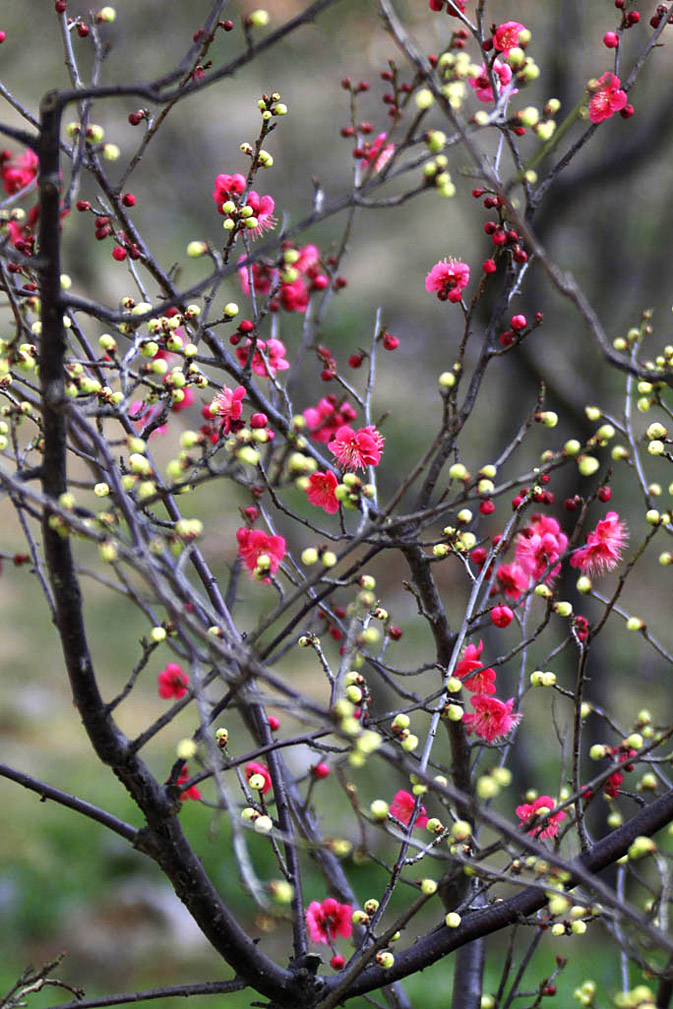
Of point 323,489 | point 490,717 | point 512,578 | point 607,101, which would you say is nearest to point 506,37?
point 607,101

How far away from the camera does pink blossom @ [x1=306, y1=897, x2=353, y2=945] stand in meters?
2.14

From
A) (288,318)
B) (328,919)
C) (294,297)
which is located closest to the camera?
(328,919)

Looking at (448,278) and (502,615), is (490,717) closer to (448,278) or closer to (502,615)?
(502,615)

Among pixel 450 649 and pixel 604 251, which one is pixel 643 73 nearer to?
pixel 604 251

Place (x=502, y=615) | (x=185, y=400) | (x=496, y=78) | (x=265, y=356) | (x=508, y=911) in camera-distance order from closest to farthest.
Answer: (x=508, y=911), (x=502, y=615), (x=496, y=78), (x=265, y=356), (x=185, y=400)

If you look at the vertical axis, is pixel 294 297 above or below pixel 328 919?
above

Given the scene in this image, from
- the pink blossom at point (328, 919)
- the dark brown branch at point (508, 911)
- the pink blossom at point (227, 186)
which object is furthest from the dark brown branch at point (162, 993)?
the pink blossom at point (227, 186)

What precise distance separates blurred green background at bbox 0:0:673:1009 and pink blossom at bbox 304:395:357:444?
1.96m

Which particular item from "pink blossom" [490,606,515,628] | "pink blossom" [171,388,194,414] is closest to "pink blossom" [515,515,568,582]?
"pink blossom" [490,606,515,628]

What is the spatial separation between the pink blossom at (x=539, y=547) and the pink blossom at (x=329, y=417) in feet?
1.78

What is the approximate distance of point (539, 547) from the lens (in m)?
2.08

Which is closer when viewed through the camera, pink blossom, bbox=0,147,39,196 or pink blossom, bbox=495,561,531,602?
pink blossom, bbox=495,561,531,602

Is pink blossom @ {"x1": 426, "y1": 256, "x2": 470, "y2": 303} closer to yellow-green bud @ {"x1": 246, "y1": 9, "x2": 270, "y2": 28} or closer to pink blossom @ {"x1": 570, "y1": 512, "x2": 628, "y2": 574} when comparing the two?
pink blossom @ {"x1": 570, "y1": 512, "x2": 628, "y2": 574}

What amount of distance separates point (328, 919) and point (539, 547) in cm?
92
